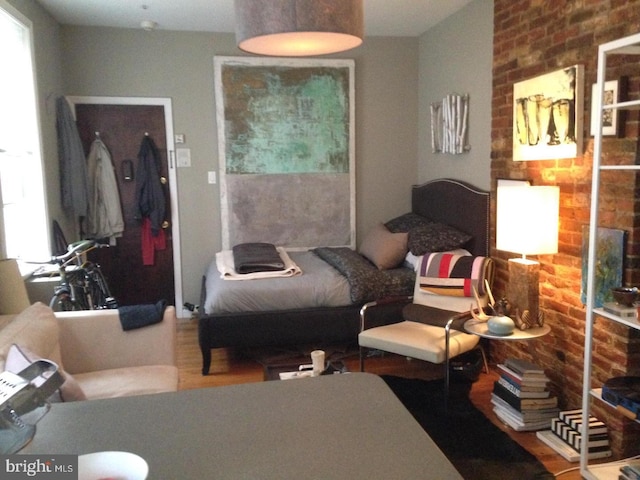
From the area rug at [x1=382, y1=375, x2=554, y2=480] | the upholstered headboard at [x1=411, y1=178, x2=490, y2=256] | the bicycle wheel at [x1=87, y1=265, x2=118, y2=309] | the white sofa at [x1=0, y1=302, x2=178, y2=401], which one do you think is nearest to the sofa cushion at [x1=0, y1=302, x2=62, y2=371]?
the white sofa at [x1=0, y1=302, x2=178, y2=401]

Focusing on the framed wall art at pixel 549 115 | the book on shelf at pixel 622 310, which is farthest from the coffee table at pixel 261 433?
the framed wall art at pixel 549 115

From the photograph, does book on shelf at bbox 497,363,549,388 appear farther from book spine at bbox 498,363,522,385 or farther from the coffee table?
the coffee table

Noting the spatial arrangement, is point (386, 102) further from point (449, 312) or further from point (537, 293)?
point (537, 293)

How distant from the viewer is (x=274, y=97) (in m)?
5.09

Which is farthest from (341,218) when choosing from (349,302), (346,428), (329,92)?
(346,428)

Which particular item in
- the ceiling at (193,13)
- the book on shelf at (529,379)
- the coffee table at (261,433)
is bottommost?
the book on shelf at (529,379)

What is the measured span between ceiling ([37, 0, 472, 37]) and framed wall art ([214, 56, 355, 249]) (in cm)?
49

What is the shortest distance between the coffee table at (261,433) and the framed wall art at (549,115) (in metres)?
2.10

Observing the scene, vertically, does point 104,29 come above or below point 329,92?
above

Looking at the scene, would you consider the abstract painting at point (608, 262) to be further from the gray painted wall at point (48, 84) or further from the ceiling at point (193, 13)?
the gray painted wall at point (48, 84)

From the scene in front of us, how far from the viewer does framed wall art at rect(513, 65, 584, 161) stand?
2.87 m

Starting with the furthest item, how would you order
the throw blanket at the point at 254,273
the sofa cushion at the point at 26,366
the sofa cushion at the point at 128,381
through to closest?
1. the throw blanket at the point at 254,273
2. the sofa cushion at the point at 128,381
3. the sofa cushion at the point at 26,366

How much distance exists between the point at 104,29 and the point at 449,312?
3870 millimetres

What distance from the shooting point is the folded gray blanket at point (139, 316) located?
2732 millimetres
